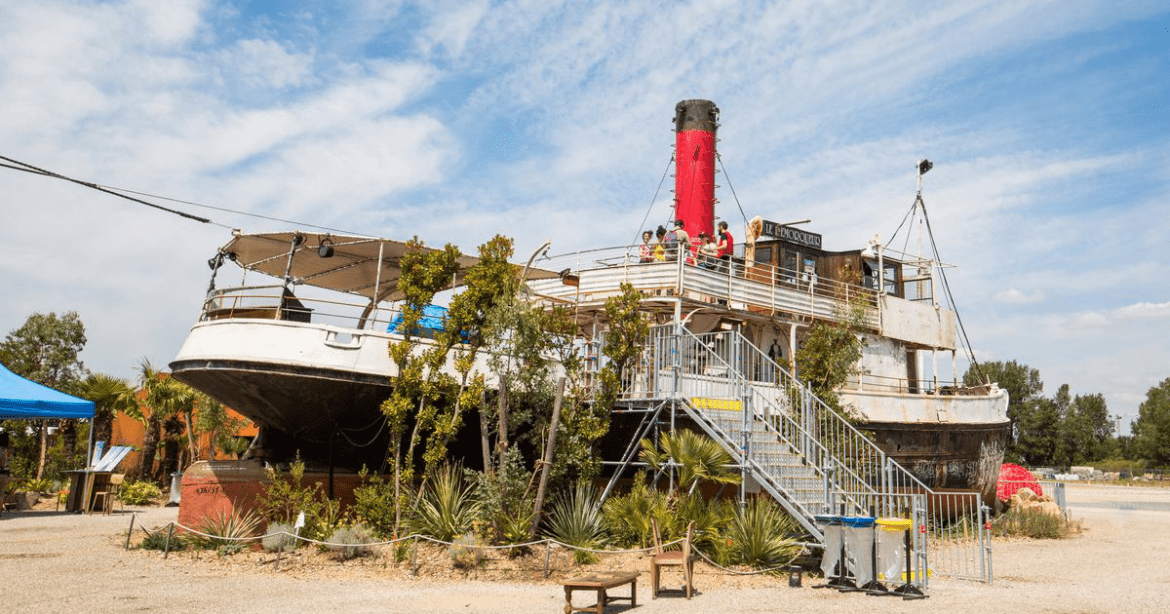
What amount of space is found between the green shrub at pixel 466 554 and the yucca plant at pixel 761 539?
3.49 m

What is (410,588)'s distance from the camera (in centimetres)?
1010

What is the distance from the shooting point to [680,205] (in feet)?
66.3

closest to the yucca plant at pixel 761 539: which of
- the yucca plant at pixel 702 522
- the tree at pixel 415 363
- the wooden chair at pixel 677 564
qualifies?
the yucca plant at pixel 702 522

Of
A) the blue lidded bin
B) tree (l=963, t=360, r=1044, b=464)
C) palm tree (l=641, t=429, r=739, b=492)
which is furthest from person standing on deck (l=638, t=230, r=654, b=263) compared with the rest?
tree (l=963, t=360, r=1044, b=464)

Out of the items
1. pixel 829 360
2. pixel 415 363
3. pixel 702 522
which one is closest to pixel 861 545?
pixel 702 522

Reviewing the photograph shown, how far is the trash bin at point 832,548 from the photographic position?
1045 cm

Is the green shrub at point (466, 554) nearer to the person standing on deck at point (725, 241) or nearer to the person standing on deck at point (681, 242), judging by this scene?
the person standing on deck at point (681, 242)

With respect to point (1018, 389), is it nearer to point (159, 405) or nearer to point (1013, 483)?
point (1013, 483)

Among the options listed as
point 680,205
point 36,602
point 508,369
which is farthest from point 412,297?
point 680,205

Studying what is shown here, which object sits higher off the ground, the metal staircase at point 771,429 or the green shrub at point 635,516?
the metal staircase at point 771,429

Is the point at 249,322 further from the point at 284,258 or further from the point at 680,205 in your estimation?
the point at 680,205

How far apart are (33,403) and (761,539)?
14.4 m

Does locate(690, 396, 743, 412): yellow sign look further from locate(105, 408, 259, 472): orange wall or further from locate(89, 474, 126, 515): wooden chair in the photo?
locate(105, 408, 259, 472): orange wall

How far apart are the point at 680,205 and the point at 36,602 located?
14.9 m
